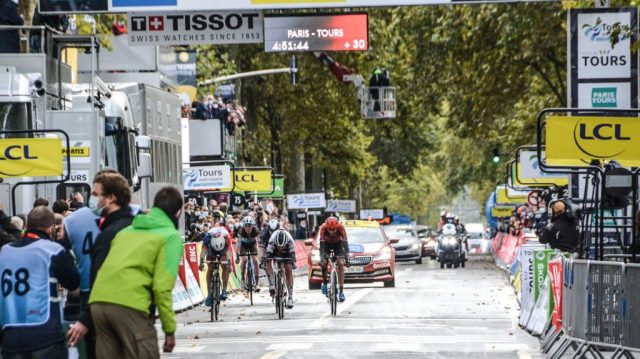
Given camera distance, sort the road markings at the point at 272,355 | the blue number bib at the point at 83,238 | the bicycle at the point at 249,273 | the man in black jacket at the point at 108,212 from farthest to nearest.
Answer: the bicycle at the point at 249,273, the road markings at the point at 272,355, the blue number bib at the point at 83,238, the man in black jacket at the point at 108,212

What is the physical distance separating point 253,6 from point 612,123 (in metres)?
6.59

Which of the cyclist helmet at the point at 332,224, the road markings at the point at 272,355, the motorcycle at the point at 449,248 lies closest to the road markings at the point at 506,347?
the road markings at the point at 272,355

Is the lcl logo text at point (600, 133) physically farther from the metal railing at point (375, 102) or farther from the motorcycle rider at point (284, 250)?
the metal railing at point (375, 102)

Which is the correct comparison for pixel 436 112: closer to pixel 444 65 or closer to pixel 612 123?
pixel 444 65

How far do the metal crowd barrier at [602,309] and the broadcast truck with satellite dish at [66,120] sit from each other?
6226 mm

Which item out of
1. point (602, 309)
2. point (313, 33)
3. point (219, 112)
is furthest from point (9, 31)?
point (219, 112)

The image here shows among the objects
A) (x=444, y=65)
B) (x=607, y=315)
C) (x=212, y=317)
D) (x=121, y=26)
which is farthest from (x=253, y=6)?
(x=444, y=65)

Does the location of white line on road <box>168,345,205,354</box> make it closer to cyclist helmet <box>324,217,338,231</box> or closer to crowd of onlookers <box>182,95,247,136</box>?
cyclist helmet <box>324,217,338,231</box>

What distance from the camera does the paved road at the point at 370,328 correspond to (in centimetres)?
1770

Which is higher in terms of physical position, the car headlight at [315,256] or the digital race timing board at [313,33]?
the digital race timing board at [313,33]

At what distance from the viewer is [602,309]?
14.6 m

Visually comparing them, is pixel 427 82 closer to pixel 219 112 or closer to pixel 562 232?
pixel 219 112

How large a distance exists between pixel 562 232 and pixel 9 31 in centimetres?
790

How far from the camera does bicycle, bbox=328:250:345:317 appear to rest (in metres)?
24.8
